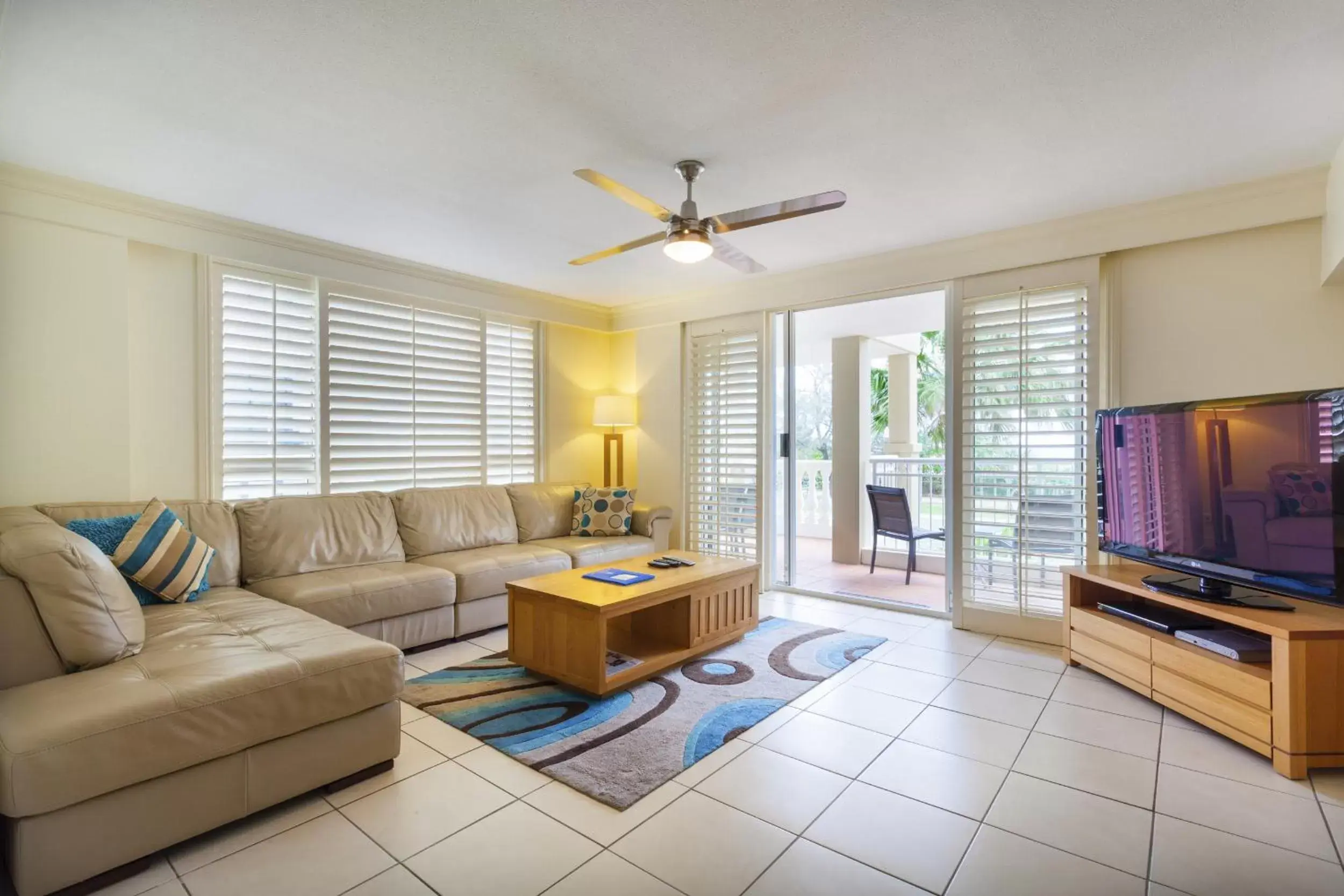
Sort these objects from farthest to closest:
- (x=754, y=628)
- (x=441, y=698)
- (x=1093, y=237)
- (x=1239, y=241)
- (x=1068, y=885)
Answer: (x=754, y=628) → (x=1093, y=237) → (x=1239, y=241) → (x=441, y=698) → (x=1068, y=885)

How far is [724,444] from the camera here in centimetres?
510

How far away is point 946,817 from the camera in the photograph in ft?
6.42

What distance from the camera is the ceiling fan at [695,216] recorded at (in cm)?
240

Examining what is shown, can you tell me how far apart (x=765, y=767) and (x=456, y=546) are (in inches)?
109

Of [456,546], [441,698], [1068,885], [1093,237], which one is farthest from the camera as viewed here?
[456,546]

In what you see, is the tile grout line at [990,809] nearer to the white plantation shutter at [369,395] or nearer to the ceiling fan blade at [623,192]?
the ceiling fan blade at [623,192]

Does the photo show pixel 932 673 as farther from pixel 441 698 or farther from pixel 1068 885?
pixel 441 698

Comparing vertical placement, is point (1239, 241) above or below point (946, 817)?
above

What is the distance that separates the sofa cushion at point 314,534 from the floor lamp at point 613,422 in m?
1.94

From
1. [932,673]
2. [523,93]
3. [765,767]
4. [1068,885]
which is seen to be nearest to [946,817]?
[1068,885]

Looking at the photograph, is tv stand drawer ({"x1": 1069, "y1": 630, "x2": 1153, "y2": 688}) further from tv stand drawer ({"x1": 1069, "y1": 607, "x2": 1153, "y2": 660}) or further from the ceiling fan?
the ceiling fan

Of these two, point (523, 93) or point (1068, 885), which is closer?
point (1068, 885)

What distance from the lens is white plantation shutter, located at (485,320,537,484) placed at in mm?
5043

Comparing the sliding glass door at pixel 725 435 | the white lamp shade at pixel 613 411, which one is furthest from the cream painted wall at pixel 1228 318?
the white lamp shade at pixel 613 411
